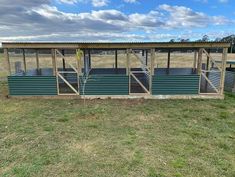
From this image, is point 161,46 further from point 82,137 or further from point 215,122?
point 82,137

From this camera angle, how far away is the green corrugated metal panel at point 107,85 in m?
8.53

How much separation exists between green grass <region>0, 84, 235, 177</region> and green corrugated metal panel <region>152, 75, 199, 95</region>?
0.93 meters

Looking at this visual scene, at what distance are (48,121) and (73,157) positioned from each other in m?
2.37

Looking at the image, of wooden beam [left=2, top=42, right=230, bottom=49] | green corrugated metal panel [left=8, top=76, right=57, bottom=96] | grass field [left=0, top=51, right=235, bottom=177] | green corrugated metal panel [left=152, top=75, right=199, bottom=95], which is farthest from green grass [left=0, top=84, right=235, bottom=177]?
wooden beam [left=2, top=42, right=230, bottom=49]

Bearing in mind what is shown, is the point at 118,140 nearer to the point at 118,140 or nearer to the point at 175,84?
the point at 118,140

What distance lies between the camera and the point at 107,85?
8.61 m

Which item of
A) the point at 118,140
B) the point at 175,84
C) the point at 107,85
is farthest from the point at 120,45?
the point at 118,140

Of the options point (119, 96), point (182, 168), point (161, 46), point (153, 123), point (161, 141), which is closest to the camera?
point (182, 168)

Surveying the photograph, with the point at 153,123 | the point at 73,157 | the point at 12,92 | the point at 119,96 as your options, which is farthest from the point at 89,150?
the point at 12,92

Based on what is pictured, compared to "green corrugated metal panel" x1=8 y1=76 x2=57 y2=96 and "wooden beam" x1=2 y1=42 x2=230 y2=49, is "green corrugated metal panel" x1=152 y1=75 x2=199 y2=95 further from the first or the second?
"green corrugated metal panel" x1=8 y1=76 x2=57 y2=96

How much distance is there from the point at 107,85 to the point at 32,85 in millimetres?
3218

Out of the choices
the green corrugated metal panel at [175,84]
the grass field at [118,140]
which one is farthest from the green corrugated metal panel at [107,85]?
the green corrugated metal panel at [175,84]

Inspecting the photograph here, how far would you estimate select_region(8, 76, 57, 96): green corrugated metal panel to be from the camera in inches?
340

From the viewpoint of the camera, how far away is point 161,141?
4.71 meters
